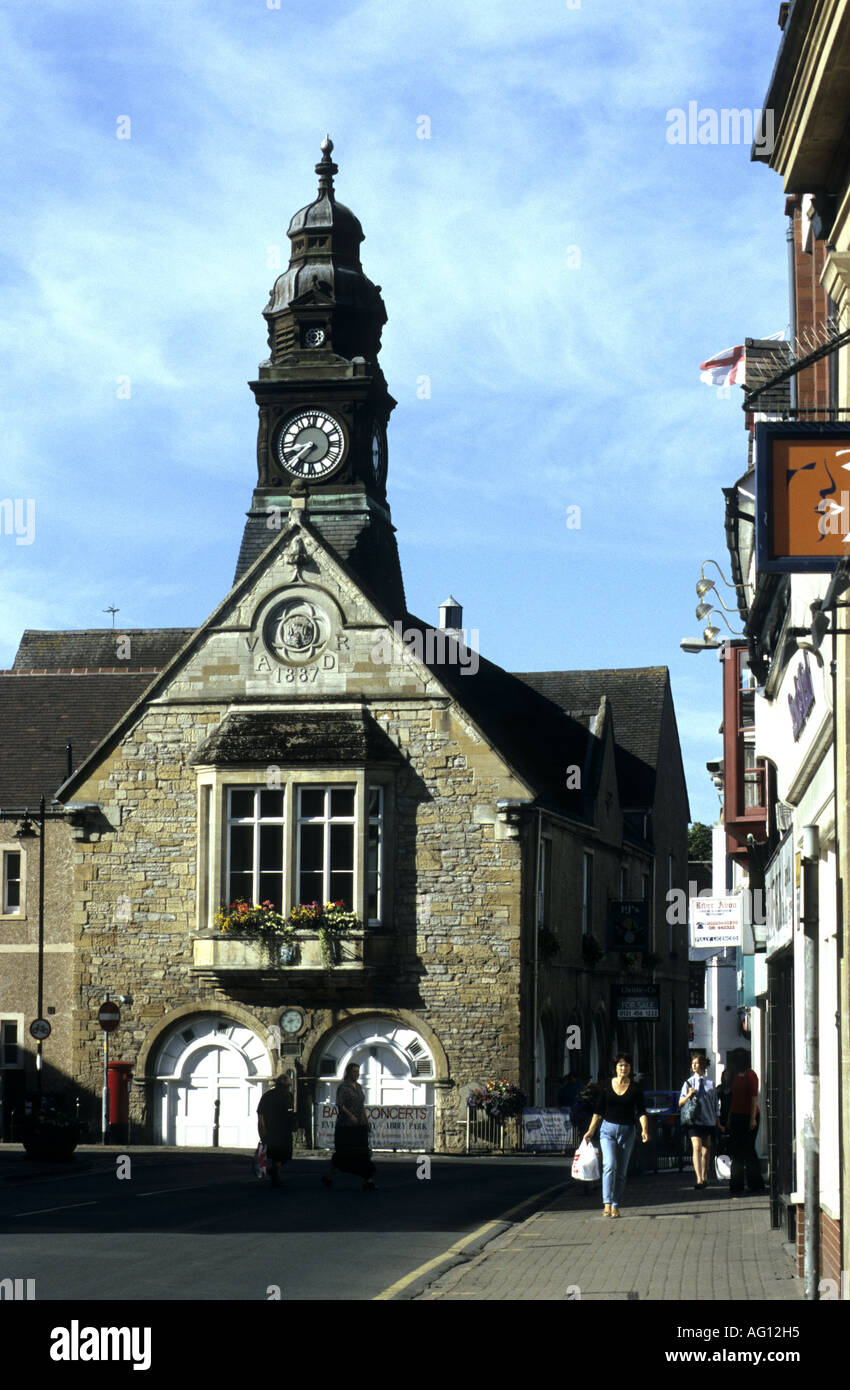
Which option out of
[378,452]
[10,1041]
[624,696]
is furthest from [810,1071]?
[624,696]

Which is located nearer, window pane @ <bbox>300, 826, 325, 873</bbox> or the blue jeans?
the blue jeans

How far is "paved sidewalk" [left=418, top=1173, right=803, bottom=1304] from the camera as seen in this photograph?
12938 millimetres

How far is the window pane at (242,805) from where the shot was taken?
1437 inches

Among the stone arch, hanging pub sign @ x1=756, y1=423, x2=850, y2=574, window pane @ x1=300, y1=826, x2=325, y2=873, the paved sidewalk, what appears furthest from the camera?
the stone arch

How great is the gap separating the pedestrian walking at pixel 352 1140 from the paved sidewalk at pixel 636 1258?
8.18 ft

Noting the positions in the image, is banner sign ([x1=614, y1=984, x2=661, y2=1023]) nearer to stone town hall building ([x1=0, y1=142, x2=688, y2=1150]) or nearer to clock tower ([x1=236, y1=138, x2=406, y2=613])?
stone town hall building ([x1=0, y1=142, x2=688, y2=1150])

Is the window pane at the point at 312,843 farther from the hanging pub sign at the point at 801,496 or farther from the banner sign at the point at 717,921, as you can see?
the hanging pub sign at the point at 801,496

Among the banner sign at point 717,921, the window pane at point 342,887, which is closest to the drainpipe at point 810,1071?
→ the banner sign at point 717,921

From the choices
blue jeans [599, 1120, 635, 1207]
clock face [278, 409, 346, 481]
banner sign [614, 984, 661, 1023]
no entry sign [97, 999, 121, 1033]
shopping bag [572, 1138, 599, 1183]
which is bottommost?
shopping bag [572, 1138, 599, 1183]

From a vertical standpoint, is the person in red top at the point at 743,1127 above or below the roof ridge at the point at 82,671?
below

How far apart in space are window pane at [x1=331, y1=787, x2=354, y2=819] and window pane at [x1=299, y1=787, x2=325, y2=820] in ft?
0.67

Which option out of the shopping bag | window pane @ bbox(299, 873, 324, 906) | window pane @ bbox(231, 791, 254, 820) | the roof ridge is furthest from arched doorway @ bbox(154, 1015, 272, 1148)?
the shopping bag
